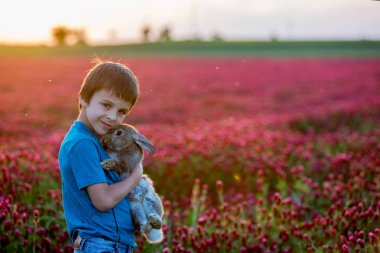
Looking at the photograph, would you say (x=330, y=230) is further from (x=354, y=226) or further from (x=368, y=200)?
(x=368, y=200)

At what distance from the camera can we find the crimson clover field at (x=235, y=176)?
411 cm

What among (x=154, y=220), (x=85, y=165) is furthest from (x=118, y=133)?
(x=154, y=220)

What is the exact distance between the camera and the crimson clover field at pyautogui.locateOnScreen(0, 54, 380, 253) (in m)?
4.11

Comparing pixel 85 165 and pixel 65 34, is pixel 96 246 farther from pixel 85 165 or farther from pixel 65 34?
pixel 65 34

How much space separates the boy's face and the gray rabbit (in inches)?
1.7

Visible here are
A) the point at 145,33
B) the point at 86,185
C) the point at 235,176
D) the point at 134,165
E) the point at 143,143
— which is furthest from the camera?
the point at 145,33

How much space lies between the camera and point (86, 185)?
2.53 meters

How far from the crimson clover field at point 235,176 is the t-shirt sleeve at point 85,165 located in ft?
4.00

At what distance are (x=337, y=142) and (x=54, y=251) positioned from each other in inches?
222

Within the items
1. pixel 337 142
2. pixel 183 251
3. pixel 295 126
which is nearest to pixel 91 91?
pixel 183 251

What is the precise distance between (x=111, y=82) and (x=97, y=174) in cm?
49

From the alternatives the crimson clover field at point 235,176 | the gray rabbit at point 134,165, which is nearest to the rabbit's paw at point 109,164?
the gray rabbit at point 134,165

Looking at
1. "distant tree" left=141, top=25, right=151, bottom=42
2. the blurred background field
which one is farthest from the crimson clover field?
"distant tree" left=141, top=25, right=151, bottom=42

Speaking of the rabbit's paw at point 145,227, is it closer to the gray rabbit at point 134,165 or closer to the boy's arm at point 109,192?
the gray rabbit at point 134,165
